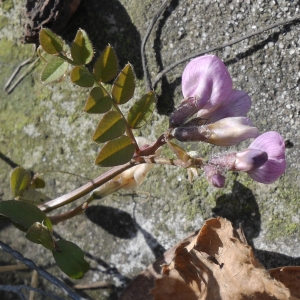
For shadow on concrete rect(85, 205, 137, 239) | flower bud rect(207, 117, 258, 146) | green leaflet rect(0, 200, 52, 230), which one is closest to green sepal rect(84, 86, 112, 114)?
flower bud rect(207, 117, 258, 146)

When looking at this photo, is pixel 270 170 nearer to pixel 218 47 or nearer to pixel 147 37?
pixel 218 47

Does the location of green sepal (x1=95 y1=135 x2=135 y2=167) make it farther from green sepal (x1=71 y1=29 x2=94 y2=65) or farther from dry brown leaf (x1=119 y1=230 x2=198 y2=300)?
dry brown leaf (x1=119 y1=230 x2=198 y2=300)

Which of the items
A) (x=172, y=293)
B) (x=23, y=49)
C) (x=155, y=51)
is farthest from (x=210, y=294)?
(x=23, y=49)

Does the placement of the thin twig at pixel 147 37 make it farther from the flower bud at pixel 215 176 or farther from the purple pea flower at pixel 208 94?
the flower bud at pixel 215 176

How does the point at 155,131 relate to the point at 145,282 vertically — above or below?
above

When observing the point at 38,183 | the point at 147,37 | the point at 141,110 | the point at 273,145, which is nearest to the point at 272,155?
the point at 273,145

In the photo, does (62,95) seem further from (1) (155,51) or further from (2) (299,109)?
(2) (299,109)
